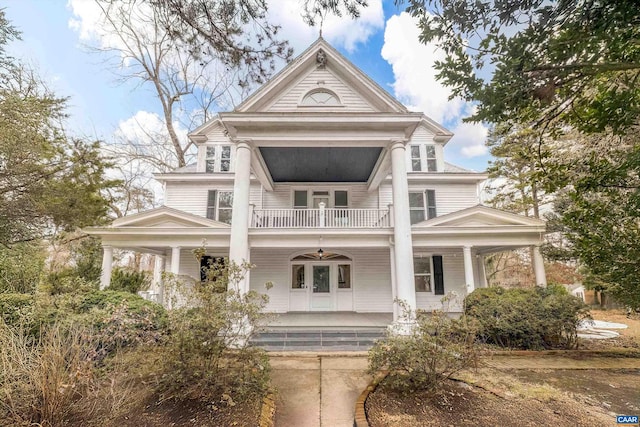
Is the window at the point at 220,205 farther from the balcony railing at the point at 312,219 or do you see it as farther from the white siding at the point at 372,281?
the white siding at the point at 372,281

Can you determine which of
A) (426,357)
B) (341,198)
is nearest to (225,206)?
(341,198)

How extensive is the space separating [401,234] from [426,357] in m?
4.34

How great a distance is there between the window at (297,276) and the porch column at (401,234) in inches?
178

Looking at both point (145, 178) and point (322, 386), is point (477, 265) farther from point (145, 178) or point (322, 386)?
point (145, 178)

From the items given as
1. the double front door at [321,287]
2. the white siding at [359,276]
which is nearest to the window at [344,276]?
the double front door at [321,287]

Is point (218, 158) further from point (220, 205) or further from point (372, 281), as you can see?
point (372, 281)

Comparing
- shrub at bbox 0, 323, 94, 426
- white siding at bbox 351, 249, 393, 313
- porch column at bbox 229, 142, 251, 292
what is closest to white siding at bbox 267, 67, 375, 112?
porch column at bbox 229, 142, 251, 292

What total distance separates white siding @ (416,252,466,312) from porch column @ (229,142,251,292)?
7395 millimetres

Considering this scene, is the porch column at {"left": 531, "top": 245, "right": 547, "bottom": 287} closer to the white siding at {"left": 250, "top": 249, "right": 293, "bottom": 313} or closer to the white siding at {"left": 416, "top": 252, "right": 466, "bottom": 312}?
the white siding at {"left": 416, "top": 252, "right": 466, "bottom": 312}

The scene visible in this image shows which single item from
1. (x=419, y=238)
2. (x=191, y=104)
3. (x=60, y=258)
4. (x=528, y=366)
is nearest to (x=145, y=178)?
(x=191, y=104)

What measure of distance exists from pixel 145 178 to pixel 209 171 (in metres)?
8.86

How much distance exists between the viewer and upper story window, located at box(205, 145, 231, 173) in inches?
514

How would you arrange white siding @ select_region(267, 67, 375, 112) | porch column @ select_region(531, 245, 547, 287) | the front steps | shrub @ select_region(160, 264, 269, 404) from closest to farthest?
shrub @ select_region(160, 264, 269, 404)
the front steps
white siding @ select_region(267, 67, 375, 112)
porch column @ select_region(531, 245, 547, 287)

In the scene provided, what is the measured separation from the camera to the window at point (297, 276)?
456 inches
